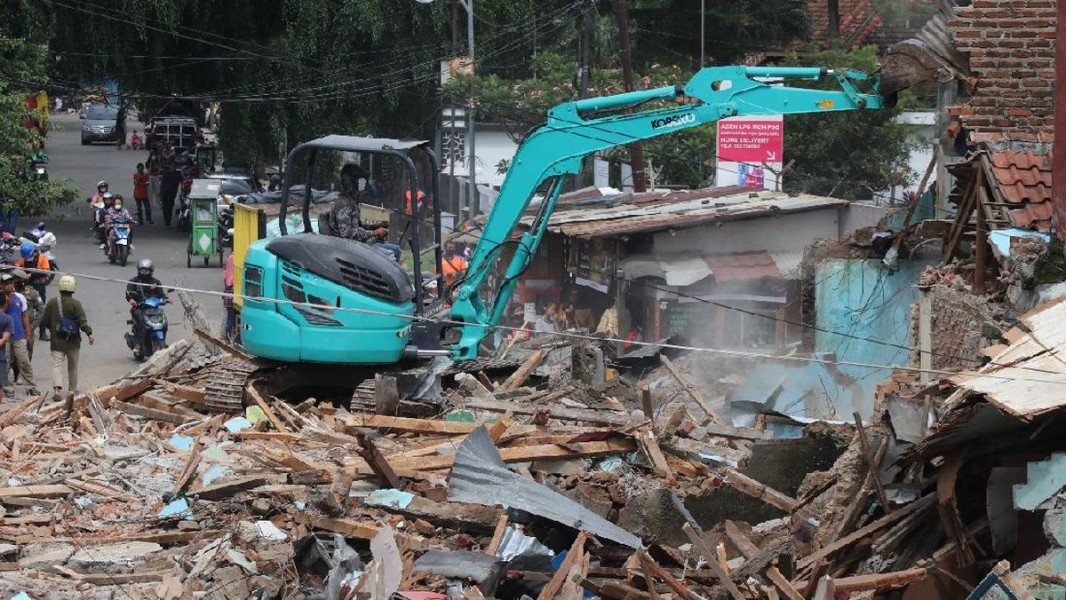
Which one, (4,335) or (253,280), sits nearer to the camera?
(253,280)

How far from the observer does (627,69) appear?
95.8 ft

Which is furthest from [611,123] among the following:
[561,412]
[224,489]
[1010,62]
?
[224,489]

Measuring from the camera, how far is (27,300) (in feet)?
65.3

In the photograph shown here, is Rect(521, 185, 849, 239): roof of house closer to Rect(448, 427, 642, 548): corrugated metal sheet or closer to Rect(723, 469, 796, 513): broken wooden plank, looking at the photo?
Rect(723, 469, 796, 513): broken wooden plank

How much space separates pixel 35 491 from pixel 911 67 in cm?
924

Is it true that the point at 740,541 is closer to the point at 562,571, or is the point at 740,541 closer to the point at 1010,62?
the point at 562,571

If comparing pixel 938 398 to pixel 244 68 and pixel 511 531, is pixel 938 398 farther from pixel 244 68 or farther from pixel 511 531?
pixel 244 68

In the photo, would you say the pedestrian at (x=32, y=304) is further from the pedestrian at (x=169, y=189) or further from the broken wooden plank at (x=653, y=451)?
the pedestrian at (x=169, y=189)

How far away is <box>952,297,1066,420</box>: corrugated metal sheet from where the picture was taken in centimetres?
723

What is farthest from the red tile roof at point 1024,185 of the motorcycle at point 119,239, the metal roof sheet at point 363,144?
the motorcycle at point 119,239

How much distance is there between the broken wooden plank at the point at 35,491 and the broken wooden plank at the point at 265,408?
7.42 feet

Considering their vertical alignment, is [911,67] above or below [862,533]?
above

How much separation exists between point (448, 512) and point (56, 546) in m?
2.68

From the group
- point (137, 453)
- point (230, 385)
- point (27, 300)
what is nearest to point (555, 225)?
point (27, 300)
